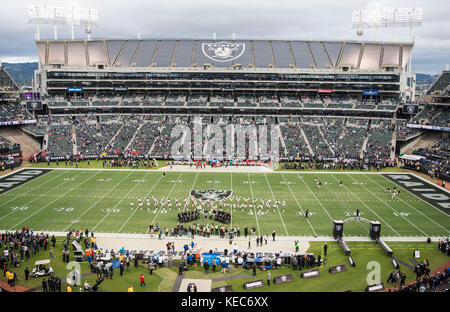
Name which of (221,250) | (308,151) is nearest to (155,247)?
(221,250)

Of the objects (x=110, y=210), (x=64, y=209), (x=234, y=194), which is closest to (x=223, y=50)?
(x=234, y=194)

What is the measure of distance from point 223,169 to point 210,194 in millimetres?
10477

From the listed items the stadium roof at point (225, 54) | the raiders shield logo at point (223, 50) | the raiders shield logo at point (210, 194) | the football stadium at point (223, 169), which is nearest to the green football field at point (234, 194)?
the football stadium at point (223, 169)

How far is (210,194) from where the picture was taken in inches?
1255

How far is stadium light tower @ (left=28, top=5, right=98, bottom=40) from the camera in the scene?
62.9 m

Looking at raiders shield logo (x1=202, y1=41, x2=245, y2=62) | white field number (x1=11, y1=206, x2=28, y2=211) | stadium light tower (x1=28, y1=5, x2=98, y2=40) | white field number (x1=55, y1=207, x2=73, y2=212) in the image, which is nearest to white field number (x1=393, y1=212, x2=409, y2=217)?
white field number (x1=55, y1=207, x2=73, y2=212)

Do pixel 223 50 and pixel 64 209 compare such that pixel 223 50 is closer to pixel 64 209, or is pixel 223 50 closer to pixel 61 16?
pixel 61 16

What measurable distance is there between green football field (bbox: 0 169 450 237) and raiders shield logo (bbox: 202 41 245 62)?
31.2 meters

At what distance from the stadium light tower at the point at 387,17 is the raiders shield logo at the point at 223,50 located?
20996 mm

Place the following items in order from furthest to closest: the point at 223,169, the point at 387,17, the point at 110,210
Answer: the point at 387,17 → the point at 223,169 → the point at 110,210

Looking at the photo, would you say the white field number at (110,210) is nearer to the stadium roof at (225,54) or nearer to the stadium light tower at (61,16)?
the stadium roof at (225,54)

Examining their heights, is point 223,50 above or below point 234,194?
above

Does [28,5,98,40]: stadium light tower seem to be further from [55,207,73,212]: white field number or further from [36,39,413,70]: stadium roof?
[55,207,73,212]: white field number

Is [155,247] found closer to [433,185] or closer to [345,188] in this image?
[345,188]
